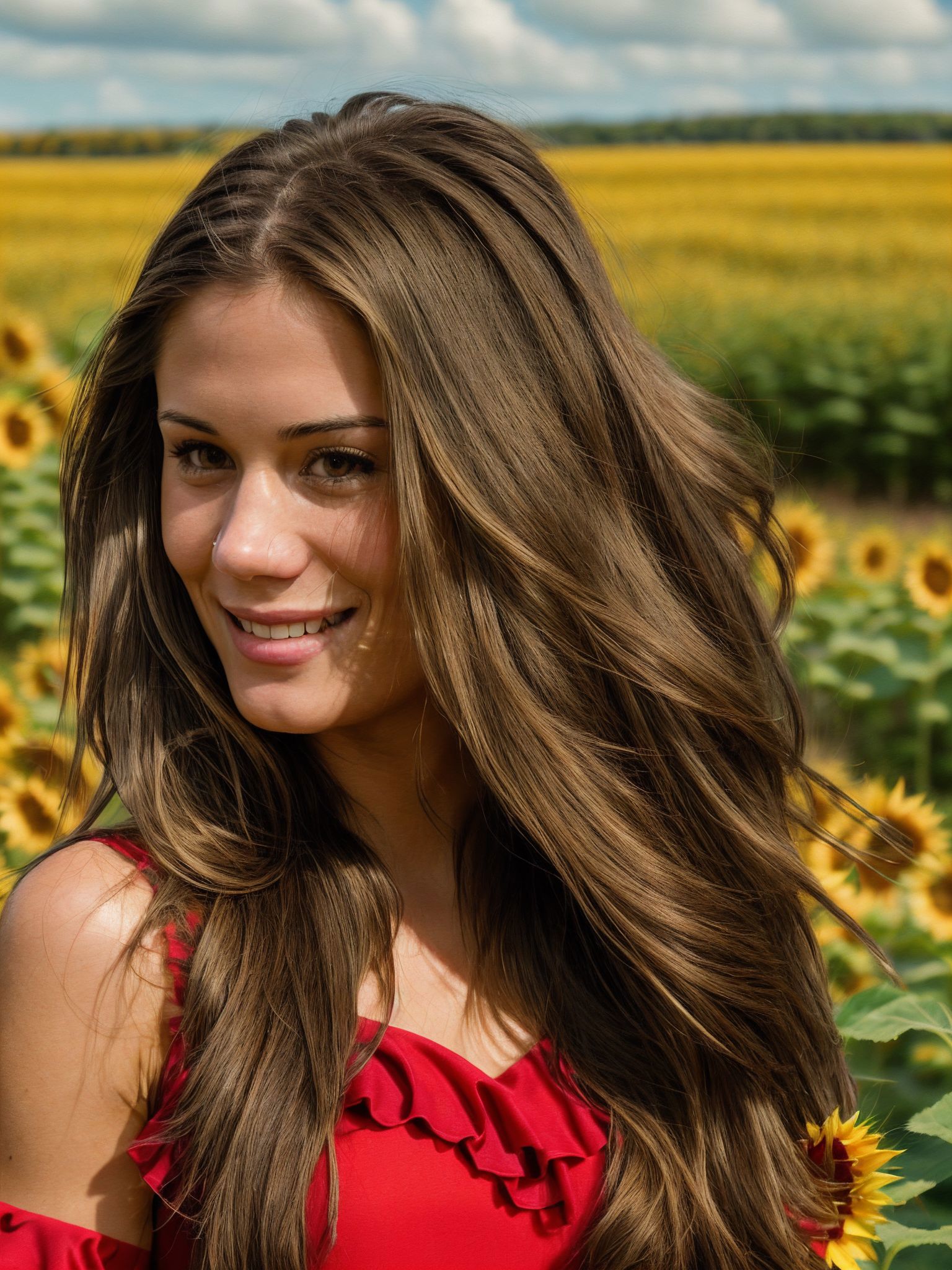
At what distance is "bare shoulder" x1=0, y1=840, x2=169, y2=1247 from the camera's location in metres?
1.55

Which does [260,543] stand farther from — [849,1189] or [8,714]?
[8,714]

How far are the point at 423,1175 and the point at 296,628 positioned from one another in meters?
0.61

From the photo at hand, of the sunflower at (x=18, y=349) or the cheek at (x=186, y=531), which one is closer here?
the cheek at (x=186, y=531)

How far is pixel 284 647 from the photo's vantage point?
5.40ft

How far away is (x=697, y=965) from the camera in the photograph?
1843mm

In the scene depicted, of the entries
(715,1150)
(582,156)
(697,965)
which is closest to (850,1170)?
(715,1150)

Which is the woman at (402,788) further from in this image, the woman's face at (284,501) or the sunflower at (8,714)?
the sunflower at (8,714)

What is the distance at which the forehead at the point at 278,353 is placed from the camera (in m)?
1.58

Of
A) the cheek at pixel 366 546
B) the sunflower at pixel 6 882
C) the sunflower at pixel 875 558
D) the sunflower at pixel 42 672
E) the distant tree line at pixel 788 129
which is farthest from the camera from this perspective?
the distant tree line at pixel 788 129

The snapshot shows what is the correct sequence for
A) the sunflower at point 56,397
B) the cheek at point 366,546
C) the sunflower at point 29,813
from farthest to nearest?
1. the sunflower at point 56,397
2. the sunflower at point 29,813
3. the cheek at point 366,546

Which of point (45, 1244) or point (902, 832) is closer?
point (45, 1244)

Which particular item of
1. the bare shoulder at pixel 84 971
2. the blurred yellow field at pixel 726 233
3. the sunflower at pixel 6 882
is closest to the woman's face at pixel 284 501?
the bare shoulder at pixel 84 971

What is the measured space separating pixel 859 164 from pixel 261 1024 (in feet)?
59.8

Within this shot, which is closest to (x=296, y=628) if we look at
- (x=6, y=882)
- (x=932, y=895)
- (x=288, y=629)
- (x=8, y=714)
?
(x=288, y=629)
